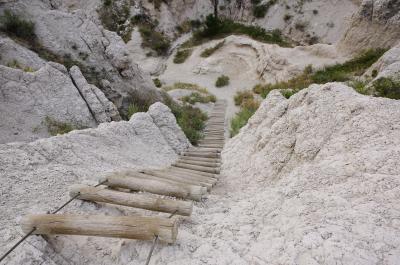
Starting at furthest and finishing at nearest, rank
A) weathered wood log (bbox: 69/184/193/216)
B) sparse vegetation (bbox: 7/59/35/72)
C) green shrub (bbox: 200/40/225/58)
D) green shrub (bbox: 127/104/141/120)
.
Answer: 1. green shrub (bbox: 200/40/225/58)
2. green shrub (bbox: 127/104/141/120)
3. sparse vegetation (bbox: 7/59/35/72)
4. weathered wood log (bbox: 69/184/193/216)

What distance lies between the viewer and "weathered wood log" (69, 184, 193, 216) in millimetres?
4055

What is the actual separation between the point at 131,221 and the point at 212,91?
2019 cm

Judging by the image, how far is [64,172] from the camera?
4949 millimetres

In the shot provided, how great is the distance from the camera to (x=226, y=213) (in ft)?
14.5

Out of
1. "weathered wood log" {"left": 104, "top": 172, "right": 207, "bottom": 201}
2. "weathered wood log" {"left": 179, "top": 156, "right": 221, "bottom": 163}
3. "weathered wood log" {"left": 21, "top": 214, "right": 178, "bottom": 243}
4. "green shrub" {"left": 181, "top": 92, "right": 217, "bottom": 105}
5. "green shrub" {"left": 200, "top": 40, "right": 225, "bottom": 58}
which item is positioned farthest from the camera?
"green shrub" {"left": 200, "top": 40, "right": 225, "bottom": 58}

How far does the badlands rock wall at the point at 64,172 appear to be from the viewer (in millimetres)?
3371

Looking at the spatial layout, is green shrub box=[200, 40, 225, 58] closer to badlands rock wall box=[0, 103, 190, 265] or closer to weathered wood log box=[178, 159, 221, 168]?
badlands rock wall box=[0, 103, 190, 265]

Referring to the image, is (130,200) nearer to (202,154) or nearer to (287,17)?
(202,154)

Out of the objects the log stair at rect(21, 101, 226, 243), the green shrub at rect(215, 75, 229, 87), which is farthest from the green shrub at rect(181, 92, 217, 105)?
the log stair at rect(21, 101, 226, 243)

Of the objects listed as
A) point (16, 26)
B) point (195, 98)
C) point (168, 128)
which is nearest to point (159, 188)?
point (168, 128)

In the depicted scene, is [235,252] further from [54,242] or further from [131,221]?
[54,242]

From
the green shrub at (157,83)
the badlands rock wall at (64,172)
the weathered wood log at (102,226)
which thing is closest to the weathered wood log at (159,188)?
the badlands rock wall at (64,172)

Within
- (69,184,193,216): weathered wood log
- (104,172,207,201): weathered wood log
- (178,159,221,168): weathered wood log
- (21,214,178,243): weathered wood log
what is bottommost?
(178,159,221,168): weathered wood log

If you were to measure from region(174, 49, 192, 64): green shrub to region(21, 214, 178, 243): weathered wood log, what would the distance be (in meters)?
27.3
